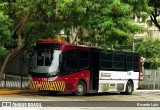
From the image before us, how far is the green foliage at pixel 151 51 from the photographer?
51756 millimetres

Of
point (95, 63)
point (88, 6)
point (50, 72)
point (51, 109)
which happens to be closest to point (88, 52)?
point (95, 63)

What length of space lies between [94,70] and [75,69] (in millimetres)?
1986

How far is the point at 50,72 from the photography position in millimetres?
25578

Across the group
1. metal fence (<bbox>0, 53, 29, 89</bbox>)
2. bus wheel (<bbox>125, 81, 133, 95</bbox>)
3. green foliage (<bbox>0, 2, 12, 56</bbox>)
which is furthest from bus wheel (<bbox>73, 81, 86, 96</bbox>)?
bus wheel (<bbox>125, 81, 133, 95</bbox>)

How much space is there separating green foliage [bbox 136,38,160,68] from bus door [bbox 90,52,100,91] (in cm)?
2409

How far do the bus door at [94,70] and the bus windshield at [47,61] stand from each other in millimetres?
3092

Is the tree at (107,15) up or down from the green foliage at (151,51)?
up

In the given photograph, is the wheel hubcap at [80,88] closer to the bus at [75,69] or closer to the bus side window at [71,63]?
the bus at [75,69]

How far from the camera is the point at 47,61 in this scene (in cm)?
2583

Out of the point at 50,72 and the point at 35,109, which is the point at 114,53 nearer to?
the point at 50,72

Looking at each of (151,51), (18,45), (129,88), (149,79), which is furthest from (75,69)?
(151,51)

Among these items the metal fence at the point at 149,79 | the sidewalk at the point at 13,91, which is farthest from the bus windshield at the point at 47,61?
the metal fence at the point at 149,79

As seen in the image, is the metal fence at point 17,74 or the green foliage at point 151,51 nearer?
the metal fence at point 17,74

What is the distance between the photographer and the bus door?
27938 millimetres
